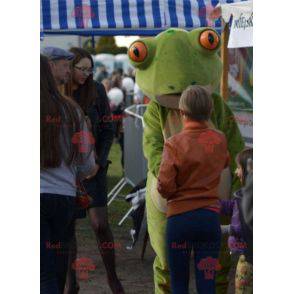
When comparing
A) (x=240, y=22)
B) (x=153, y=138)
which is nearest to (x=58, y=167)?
(x=153, y=138)

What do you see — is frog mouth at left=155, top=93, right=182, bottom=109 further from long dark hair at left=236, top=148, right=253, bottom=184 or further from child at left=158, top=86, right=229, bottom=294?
long dark hair at left=236, top=148, right=253, bottom=184

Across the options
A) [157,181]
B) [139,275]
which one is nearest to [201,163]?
[157,181]

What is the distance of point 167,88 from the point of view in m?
5.34

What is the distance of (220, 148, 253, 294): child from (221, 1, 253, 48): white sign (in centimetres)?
225

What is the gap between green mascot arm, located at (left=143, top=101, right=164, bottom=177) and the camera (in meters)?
5.26

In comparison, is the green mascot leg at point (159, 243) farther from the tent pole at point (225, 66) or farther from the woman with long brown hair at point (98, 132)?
the tent pole at point (225, 66)

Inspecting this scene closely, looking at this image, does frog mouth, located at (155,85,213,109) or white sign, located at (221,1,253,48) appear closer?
frog mouth, located at (155,85,213,109)

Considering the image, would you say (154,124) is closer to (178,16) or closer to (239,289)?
(239,289)

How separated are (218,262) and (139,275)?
6.03 ft

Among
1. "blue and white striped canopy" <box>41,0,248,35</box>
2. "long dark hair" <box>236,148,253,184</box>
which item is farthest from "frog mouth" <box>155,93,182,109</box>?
"blue and white striped canopy" <box>41,0,248,35</box>

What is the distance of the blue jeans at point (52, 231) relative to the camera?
193 inches

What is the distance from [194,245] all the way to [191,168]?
430 millimetres

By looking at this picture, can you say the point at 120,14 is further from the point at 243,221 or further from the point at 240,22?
the point at 243,221

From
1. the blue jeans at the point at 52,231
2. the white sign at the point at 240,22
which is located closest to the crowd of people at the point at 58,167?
the blue jeans at the point at 52,231
